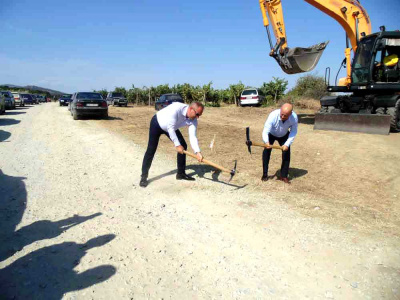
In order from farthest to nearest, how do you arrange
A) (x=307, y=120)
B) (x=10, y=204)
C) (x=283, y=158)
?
(x=307, y=120) < (x=283, y=158) < (x=10, y=204)

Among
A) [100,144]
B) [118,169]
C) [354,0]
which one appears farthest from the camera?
[354,0]

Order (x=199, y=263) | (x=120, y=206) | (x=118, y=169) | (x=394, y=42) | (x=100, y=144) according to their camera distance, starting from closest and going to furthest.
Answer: (x=199, y=263), (x=120, y=206), (x=118, y=169), (x=100, y=144), (x=394, y=42)

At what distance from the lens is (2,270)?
270 cm

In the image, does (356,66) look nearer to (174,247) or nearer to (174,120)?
(174,120)

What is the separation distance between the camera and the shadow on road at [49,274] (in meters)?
2.43

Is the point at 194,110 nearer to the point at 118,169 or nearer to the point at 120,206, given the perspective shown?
the point at 120,206

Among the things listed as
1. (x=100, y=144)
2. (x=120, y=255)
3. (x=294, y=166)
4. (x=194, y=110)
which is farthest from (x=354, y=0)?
(x=120, y=255)

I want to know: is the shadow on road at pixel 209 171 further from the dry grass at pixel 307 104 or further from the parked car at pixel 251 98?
the parked car at pixel 251 98

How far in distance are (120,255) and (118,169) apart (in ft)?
11.0

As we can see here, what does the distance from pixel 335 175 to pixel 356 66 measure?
6.55 meters

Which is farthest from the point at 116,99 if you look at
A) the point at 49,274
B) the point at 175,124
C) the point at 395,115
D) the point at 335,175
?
the point at 49,274

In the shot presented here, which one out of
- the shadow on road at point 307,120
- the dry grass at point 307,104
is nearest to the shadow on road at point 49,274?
the shadow on road at point 307,120

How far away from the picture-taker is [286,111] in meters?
4.84

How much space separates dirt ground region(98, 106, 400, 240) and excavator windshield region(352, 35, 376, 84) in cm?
227
